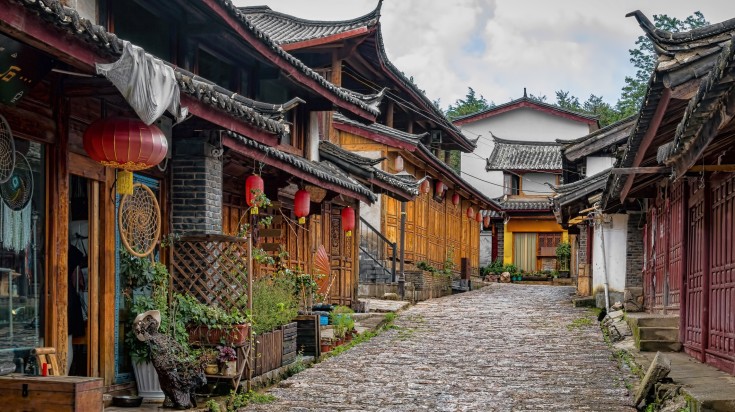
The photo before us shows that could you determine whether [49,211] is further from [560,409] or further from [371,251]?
[371,251]

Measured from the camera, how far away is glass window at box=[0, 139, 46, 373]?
7492mm

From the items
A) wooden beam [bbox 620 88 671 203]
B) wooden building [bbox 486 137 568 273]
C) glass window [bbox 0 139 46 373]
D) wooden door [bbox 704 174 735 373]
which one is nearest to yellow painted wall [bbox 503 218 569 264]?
wooden building [bbox 486 137 568 273]

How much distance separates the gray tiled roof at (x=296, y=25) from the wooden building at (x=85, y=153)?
7.40 metres

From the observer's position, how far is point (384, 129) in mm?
24234

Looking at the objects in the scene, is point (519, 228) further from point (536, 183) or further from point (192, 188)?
point (192, 188)

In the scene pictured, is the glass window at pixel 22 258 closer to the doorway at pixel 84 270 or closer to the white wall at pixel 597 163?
the doorway at pixel 84 270

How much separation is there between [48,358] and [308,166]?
731 centimetres

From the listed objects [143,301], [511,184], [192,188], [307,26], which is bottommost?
[143,301]

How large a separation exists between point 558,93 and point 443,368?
56580 millimetres

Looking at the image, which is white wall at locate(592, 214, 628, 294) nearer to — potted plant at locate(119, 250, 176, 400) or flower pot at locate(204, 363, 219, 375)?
flower pot at locate(204, 363, 219, 375)

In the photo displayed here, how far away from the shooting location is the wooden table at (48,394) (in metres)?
6.32

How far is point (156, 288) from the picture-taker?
31.7 ft

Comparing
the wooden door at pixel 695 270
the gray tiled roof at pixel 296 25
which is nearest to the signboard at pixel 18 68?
the wooden door at pixel 695 270

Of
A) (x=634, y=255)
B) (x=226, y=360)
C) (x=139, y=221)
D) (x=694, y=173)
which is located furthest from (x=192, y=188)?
(x=634, y=255)
